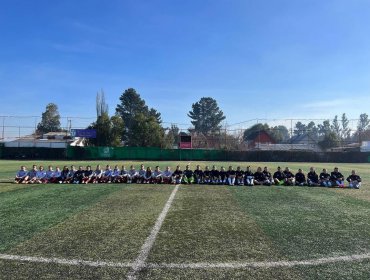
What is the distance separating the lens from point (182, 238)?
7.62 m

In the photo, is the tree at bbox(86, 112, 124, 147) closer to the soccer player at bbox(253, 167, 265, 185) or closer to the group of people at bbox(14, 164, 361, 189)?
the group of people at bbox(14, 164, 361, 189)

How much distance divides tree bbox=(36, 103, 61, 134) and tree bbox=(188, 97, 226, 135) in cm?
3741

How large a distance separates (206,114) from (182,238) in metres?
97.2

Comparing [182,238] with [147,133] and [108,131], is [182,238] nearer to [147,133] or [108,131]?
[147,133]

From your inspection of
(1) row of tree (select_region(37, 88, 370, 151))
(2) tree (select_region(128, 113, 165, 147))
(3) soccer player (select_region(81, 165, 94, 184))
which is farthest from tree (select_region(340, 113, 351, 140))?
(3) soccer player (select_region(81, 165, 94, 184))

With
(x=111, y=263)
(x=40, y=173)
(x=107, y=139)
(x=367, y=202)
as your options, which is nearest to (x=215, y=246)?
(x=111, y=263)

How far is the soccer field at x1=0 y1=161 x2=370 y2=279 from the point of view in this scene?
5668 millimetres

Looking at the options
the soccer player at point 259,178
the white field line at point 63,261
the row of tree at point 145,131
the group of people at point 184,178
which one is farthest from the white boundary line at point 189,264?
the row of tree at point 145,131

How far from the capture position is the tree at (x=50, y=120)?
93400 mm

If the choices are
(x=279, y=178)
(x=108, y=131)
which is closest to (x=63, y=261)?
(x=279, y=178)

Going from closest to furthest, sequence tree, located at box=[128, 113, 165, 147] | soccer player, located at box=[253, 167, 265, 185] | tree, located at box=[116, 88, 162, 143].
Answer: soccer player, located at box=[253, 167, 265, 185]
tree, located at box=[128, 113, 165, 147]
tree, located at box=[116, 88, 162, 143]

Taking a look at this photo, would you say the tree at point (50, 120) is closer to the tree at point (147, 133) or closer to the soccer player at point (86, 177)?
the tree at point (147, 133)

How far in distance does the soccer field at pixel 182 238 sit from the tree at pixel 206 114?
88.7m

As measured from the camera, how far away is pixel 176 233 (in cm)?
803
